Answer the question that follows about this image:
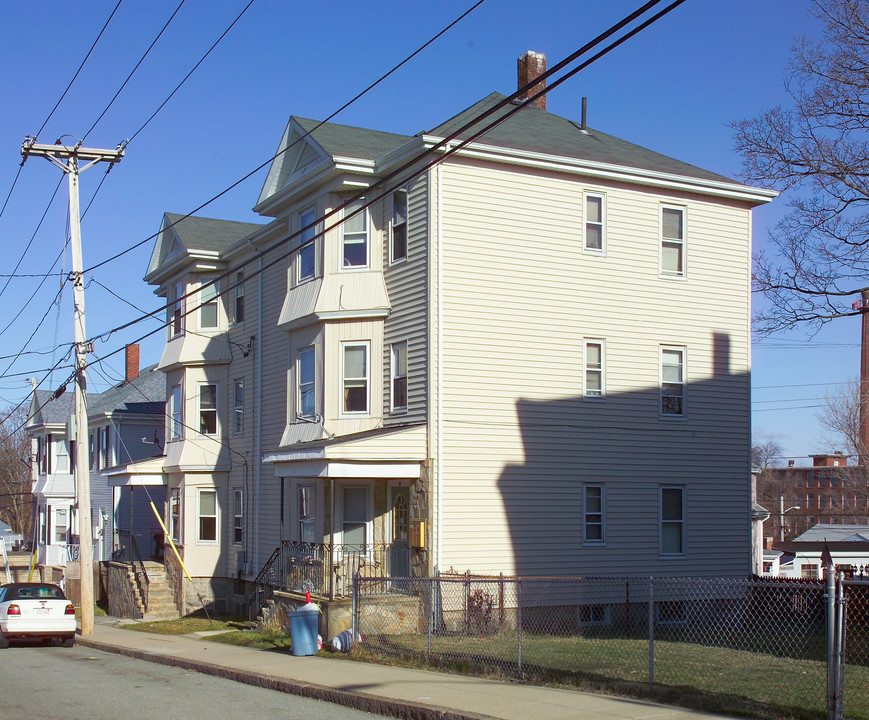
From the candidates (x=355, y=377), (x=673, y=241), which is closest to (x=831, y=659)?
(x=355, y=377)

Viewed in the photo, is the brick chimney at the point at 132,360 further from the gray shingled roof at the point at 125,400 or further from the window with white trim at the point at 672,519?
the window with white trim at the point at 672,519

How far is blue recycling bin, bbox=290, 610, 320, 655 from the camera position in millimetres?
17734

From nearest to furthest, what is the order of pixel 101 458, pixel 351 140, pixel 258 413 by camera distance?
pixel 351 140 → pixel 258 413 → pixel 101 458

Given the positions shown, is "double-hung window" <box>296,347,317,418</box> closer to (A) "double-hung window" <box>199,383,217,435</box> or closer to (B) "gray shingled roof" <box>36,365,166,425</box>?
(A) "double-hung window" <box>199,383,217,435</box>

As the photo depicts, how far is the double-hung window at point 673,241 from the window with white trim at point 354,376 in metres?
7.57

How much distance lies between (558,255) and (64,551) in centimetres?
3457

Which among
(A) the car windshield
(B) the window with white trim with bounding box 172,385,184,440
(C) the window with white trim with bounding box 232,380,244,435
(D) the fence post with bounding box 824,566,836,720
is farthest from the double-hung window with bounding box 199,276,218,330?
(D) the fence post with bounding box 824,566,836,720

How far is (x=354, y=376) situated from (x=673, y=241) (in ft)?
27.4

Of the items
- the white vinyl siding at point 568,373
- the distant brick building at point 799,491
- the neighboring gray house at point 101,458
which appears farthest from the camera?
the distant brick building at point 799,491

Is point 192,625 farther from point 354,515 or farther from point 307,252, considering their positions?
point 307,252

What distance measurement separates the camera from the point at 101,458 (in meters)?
45.3

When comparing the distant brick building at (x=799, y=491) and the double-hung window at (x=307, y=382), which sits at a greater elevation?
the double-hung window at (x=307, y=382)

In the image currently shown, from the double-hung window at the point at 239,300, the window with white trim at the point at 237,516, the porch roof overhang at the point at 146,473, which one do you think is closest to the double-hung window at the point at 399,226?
the double-hung window at the point at 239,300

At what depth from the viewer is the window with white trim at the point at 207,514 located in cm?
3109
